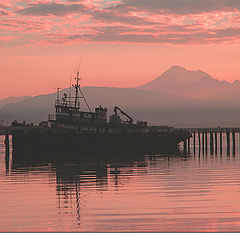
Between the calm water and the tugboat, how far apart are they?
43.0 meters

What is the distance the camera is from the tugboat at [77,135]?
93562mm

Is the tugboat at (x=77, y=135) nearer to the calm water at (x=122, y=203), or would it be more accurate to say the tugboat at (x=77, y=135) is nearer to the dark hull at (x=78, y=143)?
the dark hull at (x=78, y=143)

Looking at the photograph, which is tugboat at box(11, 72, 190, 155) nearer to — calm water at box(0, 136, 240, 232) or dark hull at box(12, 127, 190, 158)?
dark hull at box(12, 127, 190, 158)

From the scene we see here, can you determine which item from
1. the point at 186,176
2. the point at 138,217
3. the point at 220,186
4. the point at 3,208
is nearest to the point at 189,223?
the point at 138,217

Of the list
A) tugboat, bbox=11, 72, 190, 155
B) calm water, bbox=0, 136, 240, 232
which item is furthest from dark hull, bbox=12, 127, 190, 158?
calm water, bbox=0, 136, 240, 232

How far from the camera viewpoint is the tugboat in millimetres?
93562

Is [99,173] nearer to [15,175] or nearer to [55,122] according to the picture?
[15,175]

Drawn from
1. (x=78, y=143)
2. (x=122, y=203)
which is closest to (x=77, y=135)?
(x=78, y=143)

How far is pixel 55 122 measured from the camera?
3720 inches

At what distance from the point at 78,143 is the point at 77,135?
139cm

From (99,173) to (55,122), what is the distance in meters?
42.0

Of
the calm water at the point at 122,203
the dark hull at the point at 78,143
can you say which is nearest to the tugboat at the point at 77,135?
the dark hull at the point at 78,143

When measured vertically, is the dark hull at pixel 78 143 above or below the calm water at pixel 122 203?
above

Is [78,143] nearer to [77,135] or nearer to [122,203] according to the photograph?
[77,135]
